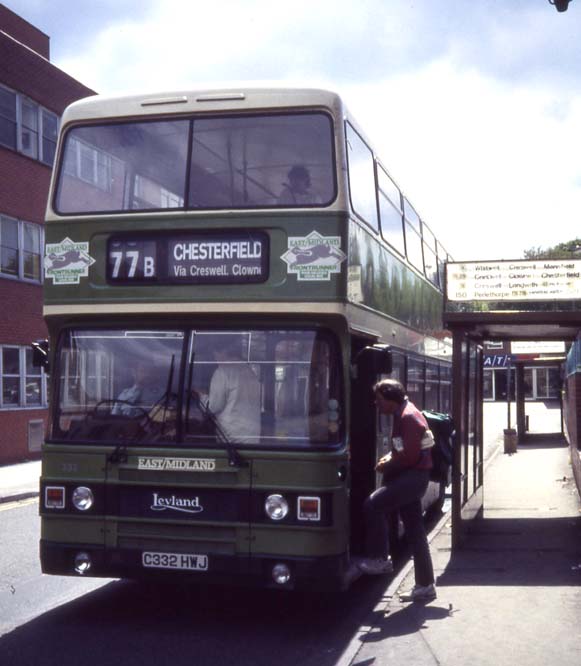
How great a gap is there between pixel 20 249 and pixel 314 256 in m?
19.2

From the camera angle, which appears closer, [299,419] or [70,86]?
[299,419]

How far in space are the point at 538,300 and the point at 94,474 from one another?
231 inches

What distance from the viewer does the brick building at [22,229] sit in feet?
81.1

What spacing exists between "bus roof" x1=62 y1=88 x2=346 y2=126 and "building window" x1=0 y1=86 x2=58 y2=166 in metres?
17.5

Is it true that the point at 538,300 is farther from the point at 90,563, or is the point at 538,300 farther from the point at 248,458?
the point at 90,563

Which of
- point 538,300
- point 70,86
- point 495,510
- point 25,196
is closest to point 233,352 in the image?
point 538,300

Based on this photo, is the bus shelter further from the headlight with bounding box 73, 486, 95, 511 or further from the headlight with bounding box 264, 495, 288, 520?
the headlight with bounding box 73, 486, 95, 511

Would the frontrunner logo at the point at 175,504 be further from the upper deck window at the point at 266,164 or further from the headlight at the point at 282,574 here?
the upper deck window at the point at 266,164

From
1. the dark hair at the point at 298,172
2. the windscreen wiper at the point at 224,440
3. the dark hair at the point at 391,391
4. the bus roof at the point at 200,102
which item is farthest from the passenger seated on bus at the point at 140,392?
the bus roof at the point at 200,102

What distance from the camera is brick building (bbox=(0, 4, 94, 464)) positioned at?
2472 centimetres

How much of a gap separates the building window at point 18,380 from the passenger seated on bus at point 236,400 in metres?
18.2

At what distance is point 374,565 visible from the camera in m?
8.20

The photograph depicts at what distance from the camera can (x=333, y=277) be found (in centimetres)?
741

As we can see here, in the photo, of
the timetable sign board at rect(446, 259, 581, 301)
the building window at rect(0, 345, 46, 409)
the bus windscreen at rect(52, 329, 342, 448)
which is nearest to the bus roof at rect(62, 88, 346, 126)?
the bus windscreen at rect(52, 329, 342, 448)
